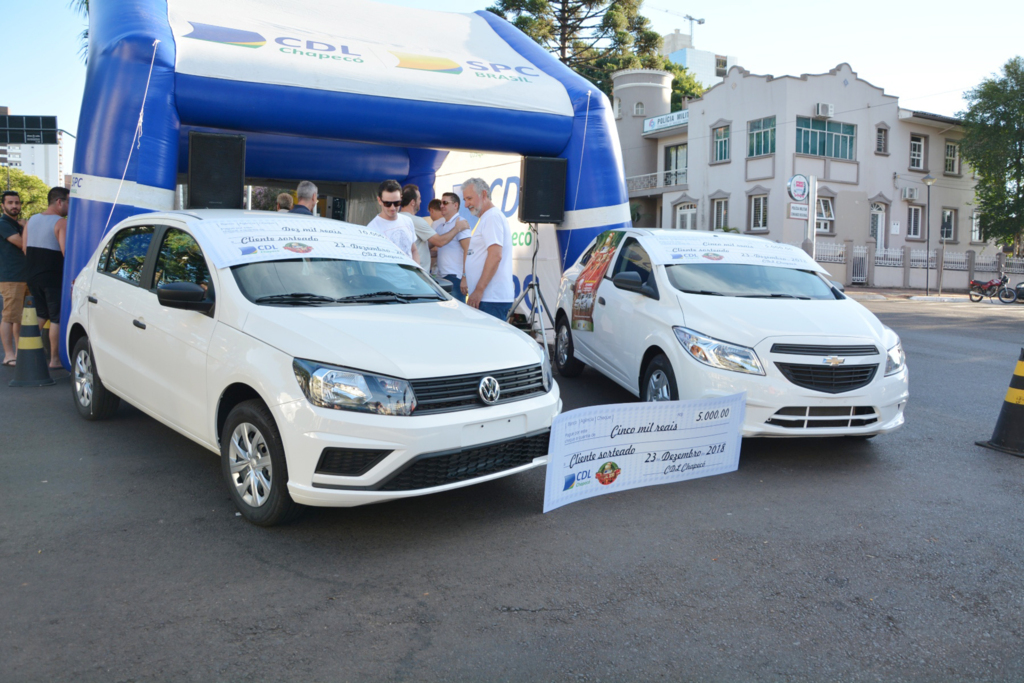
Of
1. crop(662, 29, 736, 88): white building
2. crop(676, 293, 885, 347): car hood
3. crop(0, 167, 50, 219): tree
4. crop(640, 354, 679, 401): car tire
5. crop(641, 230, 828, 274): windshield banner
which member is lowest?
crop(640, 354, 679, 401): car tire

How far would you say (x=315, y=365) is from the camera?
13.0ft

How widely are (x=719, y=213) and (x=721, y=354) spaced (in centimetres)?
3254

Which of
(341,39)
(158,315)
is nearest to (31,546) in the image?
(158,315)

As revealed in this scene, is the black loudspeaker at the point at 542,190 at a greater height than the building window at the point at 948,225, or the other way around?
the building window at the point at 948,225

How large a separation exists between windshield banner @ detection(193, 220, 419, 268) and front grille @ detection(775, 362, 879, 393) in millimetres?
2690

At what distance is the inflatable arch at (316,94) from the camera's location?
27.1 ft

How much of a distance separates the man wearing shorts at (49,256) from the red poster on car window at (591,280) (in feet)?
18.0

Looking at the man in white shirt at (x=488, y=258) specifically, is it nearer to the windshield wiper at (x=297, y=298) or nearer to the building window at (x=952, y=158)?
the windshield wiper at (x=297, y=298)

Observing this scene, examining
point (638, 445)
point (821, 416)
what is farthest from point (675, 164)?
point (638, 445)

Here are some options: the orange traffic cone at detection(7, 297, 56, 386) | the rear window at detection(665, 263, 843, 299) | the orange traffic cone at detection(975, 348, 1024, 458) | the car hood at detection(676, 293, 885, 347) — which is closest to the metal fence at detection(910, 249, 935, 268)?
the rear window at detection(665, 263, 843, 299)

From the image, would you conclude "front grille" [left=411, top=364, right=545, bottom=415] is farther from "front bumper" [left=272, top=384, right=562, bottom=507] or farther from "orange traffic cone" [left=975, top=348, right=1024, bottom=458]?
"orange traffic cone" [left=975, top=348, right=1024, bottom=458]

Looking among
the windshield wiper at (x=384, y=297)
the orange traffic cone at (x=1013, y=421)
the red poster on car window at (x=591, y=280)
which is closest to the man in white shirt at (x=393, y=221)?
the red poster on car window at (x=591, y=280)

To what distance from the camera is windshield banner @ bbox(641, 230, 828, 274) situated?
22.5 feet

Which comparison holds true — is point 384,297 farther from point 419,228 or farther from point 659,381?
point 419,228
